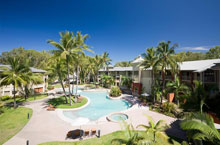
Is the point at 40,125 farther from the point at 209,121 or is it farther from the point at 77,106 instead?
the point at 209,121

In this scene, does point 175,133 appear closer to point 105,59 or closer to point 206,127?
point 206,127

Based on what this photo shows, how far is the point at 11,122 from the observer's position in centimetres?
1141

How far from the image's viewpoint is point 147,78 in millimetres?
22891

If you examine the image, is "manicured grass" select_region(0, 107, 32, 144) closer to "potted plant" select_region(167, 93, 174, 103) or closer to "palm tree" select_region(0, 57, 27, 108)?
"palm tree" select_region(0, 57, 27, 108)

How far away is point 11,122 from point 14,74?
758cm

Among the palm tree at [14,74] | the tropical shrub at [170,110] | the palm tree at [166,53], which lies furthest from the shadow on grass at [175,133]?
the palm tree at [14,74]

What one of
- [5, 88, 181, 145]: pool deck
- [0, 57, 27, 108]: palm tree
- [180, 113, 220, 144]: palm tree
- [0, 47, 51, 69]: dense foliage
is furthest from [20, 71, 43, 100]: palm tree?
[180, 113, 220, 144]: palm tree

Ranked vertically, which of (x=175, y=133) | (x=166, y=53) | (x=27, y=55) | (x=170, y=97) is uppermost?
(x=27, y=55)

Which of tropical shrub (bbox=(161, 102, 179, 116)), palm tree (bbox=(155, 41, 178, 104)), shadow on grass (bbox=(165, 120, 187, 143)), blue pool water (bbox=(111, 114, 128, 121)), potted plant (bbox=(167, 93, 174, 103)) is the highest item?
palm tree (bbox=(155, 41, 178, 104))

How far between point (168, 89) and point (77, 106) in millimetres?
17495

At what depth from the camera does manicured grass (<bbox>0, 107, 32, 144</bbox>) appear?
912cm

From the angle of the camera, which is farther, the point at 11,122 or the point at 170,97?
the point at 170,97

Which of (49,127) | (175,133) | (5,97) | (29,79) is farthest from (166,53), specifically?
(5,97)

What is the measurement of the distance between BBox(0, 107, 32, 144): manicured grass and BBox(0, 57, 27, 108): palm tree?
3.04m
